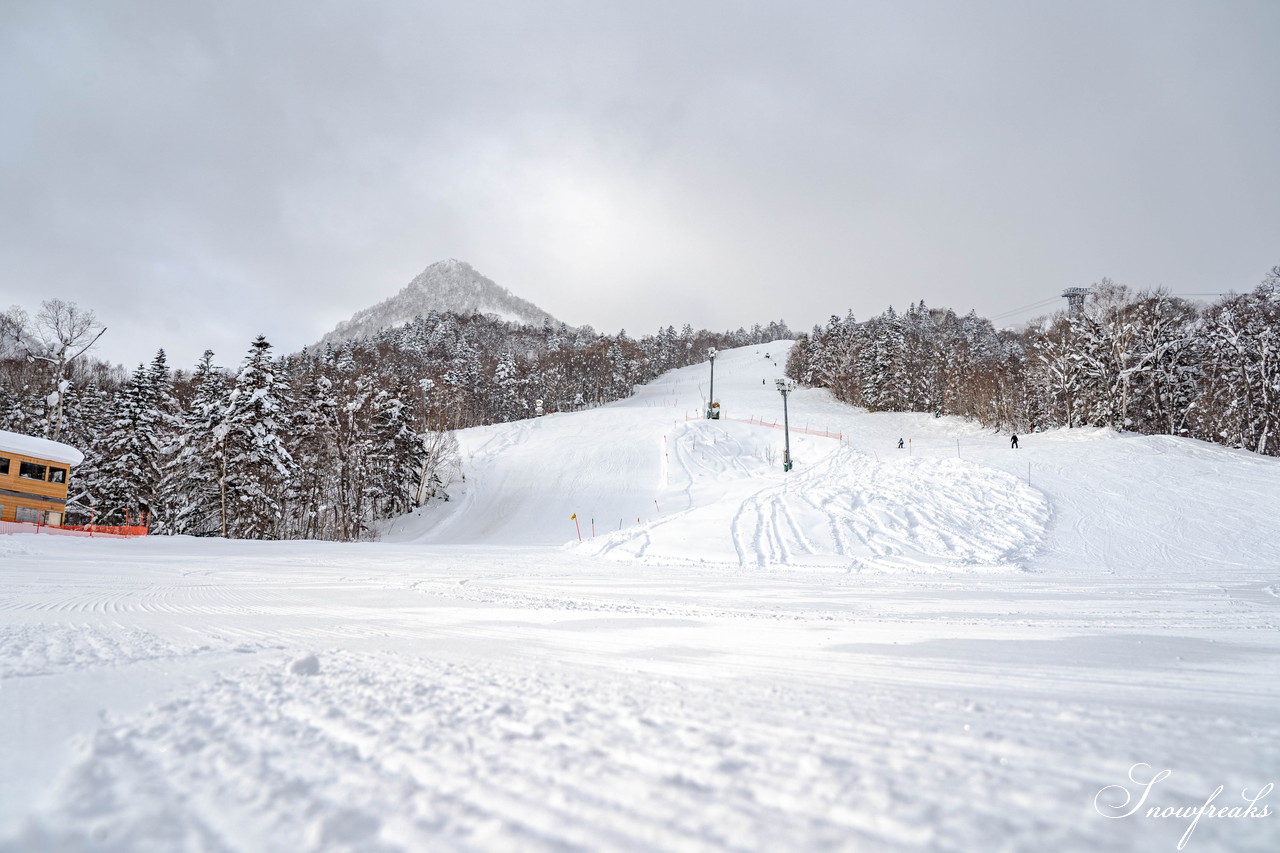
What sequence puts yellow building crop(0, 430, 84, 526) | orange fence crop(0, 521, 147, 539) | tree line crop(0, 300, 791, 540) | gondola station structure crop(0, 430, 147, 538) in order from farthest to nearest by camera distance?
tree line crop(0, 300, 791, 540)
yellow building crop(0, 430, 84, 526)
gondola station structure crop(0, 430, 147, 538)
orange fence crop(0, 521, 147, 539)

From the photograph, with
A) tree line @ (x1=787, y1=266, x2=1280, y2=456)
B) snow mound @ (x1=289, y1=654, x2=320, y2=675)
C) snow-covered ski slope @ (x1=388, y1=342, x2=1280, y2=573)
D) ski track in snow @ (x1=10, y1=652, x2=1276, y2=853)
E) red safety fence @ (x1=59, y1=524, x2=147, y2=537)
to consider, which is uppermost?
tree line @ (x1=787, y1=266, x2=1280, y2=456)

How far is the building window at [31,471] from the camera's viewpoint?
849 inches

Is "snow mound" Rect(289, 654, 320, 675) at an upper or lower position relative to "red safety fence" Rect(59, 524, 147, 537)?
upper

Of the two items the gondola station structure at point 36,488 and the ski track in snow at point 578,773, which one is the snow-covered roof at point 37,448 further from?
the ski track in snow at point 578,773

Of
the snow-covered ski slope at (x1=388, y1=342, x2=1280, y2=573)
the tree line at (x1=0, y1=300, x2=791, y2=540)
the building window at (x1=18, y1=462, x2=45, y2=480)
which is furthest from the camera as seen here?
the tree line at (x1=0, y1=300, x2=791, y2=540)

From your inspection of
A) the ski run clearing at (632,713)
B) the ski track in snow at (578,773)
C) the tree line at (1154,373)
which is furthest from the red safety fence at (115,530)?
the tree line at (1154,373)

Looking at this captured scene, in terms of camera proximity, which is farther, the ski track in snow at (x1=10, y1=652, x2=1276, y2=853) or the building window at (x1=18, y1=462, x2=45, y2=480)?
the building window at (x1=18, y1=462, x2=45, y2=480)

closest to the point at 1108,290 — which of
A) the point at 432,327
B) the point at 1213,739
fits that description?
the point at 1213,739

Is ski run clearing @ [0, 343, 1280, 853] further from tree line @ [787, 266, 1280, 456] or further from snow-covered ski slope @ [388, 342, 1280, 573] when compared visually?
tree line @ [787, 266, 1280, 456]

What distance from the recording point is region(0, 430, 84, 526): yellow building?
2103cm

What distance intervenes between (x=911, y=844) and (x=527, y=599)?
24.6 feet

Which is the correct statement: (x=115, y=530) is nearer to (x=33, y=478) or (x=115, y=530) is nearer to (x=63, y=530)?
(x=63, y=530)

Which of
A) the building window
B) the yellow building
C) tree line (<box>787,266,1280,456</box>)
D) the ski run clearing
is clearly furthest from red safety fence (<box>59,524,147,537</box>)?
tree line (<box>787,266,1280,456</box>)

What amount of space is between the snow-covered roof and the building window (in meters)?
0.36
